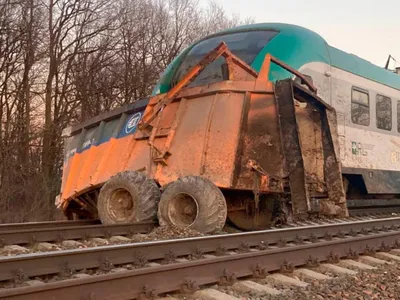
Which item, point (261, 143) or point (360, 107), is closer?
point (261, 143)

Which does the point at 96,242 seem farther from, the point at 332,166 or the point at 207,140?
the point at 332,166

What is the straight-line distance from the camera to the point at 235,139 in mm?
7457

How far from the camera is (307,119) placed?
8.23m

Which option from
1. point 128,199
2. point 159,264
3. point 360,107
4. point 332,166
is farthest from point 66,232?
point 360,107

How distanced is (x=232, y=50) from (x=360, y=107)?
3318mm

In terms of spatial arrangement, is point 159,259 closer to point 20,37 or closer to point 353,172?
point 353,172

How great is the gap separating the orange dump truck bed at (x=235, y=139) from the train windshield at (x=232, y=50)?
3.07 feet

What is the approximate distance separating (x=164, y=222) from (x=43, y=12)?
17347 mm

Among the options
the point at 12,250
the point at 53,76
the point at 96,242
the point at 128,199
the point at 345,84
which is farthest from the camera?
the point at 53,76

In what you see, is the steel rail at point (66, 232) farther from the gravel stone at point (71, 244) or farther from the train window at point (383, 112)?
the train window at point (383, 112)

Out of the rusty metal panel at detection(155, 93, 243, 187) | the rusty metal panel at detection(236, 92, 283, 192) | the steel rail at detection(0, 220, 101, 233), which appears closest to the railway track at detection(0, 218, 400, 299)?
the rusty metal panel at detection(236, 92, 283, 192)

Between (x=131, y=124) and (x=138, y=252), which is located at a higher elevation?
(x=131, y=124)

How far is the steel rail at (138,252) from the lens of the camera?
183 inches

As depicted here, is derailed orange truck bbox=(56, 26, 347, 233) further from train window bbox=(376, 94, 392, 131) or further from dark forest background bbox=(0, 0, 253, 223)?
dark forest background bbox=(0, 0, 253, 223)
